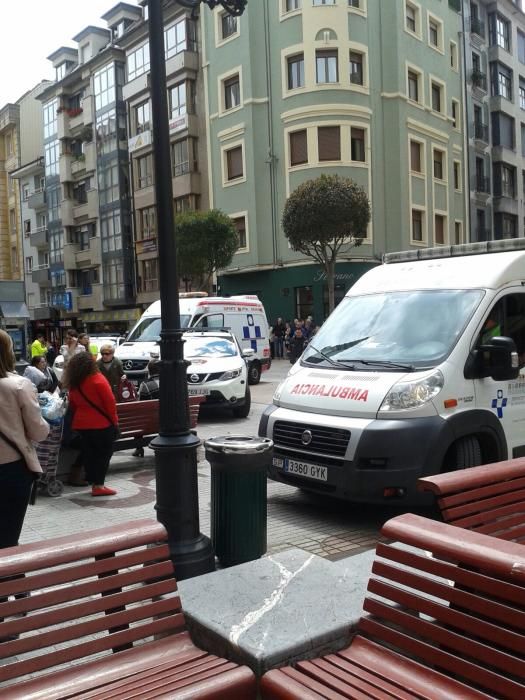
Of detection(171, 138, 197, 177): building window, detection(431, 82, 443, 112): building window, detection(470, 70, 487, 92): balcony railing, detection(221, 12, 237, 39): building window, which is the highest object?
detection(221, 12, 237, 39): building window

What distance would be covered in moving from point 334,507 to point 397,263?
2674 mm

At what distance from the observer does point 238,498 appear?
4.79m

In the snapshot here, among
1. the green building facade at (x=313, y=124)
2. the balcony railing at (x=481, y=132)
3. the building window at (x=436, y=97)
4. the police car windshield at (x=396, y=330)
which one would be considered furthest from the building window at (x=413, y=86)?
the police car windshield at (x=396, y=330)

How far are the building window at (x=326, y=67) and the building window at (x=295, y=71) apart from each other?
745 mm

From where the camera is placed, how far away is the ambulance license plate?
588cm

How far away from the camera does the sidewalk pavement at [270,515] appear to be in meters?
5.61

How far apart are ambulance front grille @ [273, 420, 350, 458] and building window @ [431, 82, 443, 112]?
34.8 metres

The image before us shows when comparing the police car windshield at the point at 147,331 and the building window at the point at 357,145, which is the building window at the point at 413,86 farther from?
the police car windshield at the point at 147,331

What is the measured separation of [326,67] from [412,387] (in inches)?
1132

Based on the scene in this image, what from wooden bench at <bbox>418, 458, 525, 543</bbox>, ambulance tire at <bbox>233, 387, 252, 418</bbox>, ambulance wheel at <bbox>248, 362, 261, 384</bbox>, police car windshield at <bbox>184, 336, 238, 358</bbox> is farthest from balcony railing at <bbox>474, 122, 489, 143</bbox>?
wooden bench at <bbox>418, 458, 525, 543</bbox>

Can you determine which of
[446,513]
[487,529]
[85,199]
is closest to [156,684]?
[446,513]

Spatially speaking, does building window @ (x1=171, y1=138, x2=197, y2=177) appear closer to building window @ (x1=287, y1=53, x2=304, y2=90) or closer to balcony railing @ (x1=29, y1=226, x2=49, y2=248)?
building window @ (x1=287, y1=53, x2=304, y2=90)

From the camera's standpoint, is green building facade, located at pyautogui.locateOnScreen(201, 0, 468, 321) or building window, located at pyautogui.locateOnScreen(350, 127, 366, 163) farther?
building window, located at pyautogui.locateOnScreen(350, 127, 366, 163)

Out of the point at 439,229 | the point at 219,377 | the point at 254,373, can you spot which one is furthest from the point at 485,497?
the point at 439,229
